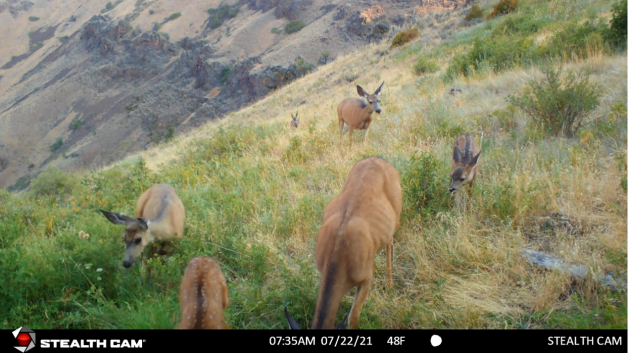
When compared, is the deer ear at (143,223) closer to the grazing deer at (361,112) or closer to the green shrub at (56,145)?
the grazing deer at (361,112)

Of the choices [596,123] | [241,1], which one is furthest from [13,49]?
[596,123]

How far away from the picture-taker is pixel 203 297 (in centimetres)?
322

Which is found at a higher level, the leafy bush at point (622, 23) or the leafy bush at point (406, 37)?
the leafy bush at point (622, 23)

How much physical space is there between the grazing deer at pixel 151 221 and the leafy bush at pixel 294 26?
53.3m

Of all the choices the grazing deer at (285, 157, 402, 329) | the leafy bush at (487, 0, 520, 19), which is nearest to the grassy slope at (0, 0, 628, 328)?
the grazing deer at (285, 157, 402, 329)

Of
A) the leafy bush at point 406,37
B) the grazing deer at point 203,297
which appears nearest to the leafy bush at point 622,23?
the grazing deer at point 203,297

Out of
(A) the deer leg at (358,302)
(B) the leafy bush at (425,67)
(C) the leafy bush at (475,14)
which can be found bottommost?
(C) the leafy bush at (475,14)

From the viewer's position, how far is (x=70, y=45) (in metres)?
72.7

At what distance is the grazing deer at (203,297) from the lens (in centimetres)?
306
